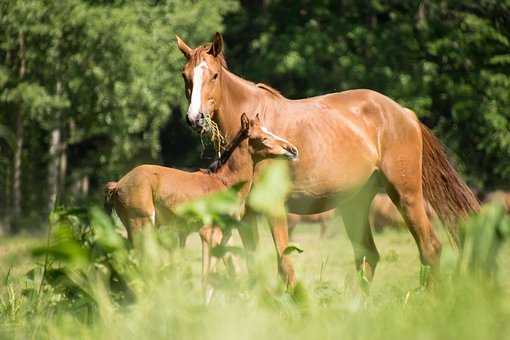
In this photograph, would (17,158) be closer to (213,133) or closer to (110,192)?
(110,192)

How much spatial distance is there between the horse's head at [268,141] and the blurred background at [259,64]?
1292 cm

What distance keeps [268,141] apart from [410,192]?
148 centimetres

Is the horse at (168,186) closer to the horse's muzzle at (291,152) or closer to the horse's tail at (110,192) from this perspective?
the horse's tail at (110,192)

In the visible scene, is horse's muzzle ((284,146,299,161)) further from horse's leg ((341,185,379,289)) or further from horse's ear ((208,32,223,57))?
horse's leg ((341,185,379,289))

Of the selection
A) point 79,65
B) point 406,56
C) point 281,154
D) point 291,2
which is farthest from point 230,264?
point 291,2

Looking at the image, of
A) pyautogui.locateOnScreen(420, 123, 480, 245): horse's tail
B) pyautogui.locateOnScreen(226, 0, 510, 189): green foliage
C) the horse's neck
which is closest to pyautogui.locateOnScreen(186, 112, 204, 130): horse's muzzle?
the horse's neck

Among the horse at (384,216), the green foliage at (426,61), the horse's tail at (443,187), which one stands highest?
the horse's tail at (443,187)

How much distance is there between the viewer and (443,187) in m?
9.84

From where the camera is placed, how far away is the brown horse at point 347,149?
8.80 m

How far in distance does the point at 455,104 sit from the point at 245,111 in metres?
15.8

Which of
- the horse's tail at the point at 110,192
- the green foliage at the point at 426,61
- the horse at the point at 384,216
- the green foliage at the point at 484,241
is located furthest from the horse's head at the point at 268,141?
the green foliage at the point at 426,61

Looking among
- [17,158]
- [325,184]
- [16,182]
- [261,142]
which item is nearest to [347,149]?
[325,184]

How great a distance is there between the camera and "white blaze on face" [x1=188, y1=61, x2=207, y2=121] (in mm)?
8516

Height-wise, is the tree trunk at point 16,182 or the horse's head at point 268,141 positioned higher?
the horse's head at point 268,141
